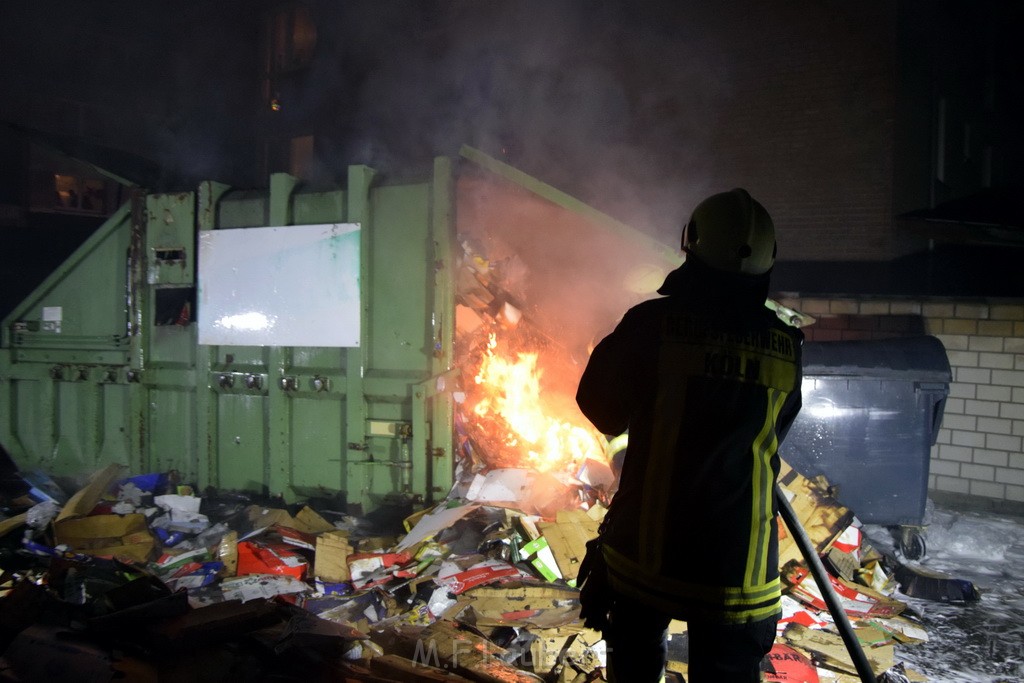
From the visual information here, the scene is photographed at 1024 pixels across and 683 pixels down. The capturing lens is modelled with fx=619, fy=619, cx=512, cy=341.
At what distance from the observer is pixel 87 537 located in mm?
4168

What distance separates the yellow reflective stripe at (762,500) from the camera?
67.9 inches

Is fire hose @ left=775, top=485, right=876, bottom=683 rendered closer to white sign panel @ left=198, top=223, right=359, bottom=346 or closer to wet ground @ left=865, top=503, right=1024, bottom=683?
wet ground @ left=865, top=503, right=1024, bottom=683

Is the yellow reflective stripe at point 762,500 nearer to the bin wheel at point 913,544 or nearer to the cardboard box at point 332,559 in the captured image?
the cardboard box at point 332,559

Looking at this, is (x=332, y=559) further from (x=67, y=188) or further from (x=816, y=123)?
(x=67, y=188)

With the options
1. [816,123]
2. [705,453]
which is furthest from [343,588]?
[816,123]

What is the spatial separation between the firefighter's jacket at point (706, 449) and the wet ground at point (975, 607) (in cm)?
221

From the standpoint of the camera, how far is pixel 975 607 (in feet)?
12.6

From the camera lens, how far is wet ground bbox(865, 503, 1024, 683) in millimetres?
3162

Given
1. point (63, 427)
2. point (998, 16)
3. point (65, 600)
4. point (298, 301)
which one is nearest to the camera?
point (65, 600)

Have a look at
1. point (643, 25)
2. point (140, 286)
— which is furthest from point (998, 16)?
point (140, 286)

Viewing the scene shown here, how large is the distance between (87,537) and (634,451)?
410 cm

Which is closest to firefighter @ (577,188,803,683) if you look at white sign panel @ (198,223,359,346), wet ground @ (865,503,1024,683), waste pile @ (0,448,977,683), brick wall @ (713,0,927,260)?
waste pile @ (0,448,977,683)

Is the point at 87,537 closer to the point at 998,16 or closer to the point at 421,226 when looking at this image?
the point at 421,226

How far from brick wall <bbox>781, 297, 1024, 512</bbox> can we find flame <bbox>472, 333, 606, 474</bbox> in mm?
3317
